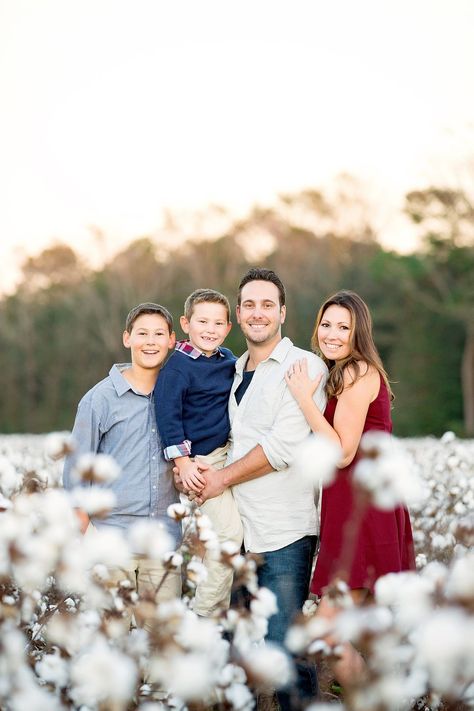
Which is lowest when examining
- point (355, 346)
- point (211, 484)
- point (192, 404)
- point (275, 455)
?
point (211, 484)

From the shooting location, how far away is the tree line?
28672mm

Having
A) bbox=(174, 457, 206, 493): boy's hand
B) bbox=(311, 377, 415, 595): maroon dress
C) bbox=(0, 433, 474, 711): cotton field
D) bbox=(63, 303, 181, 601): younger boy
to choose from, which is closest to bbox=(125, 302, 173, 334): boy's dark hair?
bbox=(63, 303, 181, 601): younger boy

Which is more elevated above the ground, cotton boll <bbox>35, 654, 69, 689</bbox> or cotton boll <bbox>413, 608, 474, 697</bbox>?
cotton boll <bbox>413, 608, 474, 697</bbox>

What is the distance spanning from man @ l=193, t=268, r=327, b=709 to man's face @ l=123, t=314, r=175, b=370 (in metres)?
0.44

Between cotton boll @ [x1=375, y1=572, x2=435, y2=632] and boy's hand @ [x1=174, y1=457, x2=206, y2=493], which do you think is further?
boy's hand @ [x1=174, y1=457, x2=206, y2=493]

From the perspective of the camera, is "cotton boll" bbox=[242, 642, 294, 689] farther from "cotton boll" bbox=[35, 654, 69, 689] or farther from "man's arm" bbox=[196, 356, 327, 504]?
"man's arm" bbox=[196, 356, 327, 504]

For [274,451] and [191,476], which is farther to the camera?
[191,476]

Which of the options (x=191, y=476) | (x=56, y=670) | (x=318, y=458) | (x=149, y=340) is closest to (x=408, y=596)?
(x=318, y=458)

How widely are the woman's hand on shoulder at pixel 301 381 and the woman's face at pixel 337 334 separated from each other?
13 centimetres

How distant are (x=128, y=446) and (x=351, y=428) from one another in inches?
44.2

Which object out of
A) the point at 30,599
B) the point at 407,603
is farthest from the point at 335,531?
the point at 407,603

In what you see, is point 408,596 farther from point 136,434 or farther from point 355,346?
point 136,434

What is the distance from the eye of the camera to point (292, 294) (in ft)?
104

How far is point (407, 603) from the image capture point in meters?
2.33
